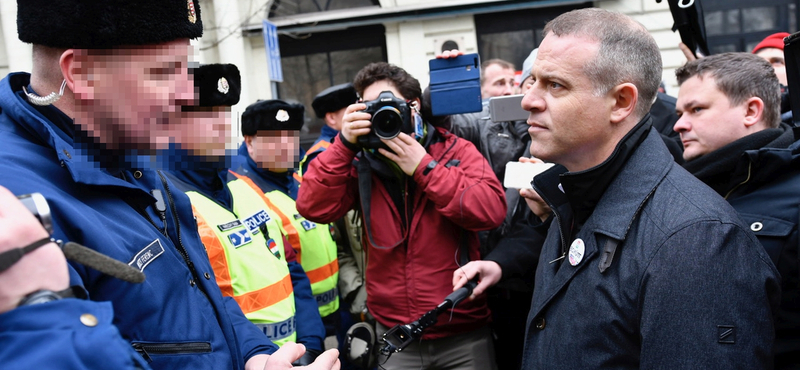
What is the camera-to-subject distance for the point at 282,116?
126 inches

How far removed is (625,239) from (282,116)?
2244mm

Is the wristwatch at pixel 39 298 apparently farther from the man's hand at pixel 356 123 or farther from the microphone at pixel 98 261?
the man's hand at pixel 356 123

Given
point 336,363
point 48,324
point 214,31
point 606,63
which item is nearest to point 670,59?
point 214,31

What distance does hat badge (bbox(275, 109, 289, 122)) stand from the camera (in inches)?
125

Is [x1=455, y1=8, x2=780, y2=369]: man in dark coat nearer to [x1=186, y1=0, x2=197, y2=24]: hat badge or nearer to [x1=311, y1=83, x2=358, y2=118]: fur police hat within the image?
[x1=186, y1=0, x2=197, y2=24]: hat badge

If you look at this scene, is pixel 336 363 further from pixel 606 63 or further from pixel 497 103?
pixel 497 103

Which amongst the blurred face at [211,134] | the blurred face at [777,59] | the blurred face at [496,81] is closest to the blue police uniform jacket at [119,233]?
the blurred face at [211,134]

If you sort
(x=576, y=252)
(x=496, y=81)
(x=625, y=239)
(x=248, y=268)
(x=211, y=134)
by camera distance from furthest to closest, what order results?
(x=496, y=81) < (x=248, y=268) < (x=211, y=134) < (x=576, y=252) < (x=625, y=239)

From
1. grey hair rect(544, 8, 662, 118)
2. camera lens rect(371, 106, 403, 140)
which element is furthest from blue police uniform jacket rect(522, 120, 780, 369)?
camera lens rect(371, 106, 403, 140)

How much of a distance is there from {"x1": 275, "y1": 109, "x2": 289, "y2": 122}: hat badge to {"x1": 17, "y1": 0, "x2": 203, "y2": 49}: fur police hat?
6.80 ft

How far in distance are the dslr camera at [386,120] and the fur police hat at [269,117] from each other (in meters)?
0.90

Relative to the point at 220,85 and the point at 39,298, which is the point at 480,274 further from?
the point at 39,298

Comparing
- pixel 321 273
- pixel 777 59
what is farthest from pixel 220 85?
pixel 777 59

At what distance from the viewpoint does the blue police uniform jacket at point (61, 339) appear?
703 mm
